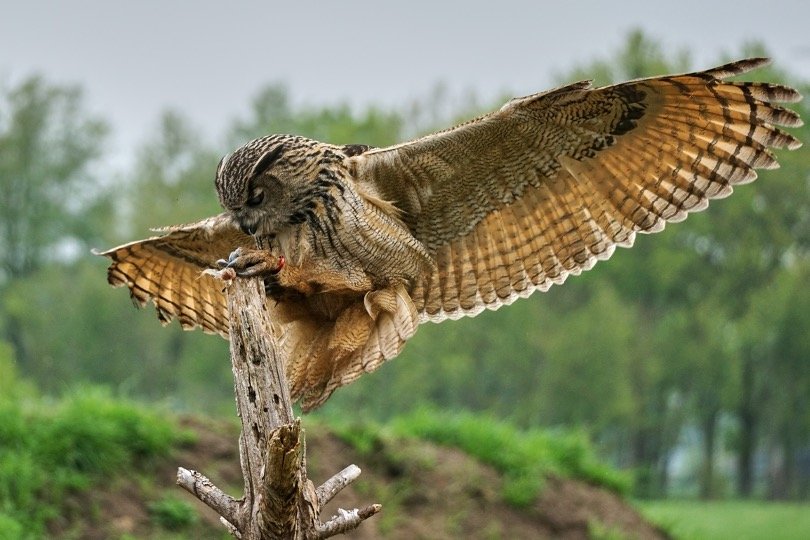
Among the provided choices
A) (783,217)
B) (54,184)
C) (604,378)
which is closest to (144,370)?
(54,184)

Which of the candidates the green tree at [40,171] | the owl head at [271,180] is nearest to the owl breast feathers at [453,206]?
the owl head at [271,180]

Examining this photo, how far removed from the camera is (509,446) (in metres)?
13.4

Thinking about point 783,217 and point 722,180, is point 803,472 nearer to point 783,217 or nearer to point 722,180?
point 783,217

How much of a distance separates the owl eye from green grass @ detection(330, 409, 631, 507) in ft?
22.0

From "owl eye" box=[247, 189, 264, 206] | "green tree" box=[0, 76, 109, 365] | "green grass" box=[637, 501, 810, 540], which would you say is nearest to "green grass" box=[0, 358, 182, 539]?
"owl eye" box=[247, 189, 264, 206]

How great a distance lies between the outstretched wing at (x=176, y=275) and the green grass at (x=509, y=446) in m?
5.38

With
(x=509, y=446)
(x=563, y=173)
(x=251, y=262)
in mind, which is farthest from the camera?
(x=509, y=446)

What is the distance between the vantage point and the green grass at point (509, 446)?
1256cm

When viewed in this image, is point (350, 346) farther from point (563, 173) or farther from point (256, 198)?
point (563, 173)

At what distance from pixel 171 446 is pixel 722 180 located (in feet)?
21.9

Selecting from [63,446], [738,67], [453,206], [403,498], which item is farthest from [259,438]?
[403,498]

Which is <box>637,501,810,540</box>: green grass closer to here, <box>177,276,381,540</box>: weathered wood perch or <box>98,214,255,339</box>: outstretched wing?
<box>98,214,255,339</box>: outstretched wing

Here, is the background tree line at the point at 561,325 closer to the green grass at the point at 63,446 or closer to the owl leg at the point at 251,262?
the green grass at the point at 63,446

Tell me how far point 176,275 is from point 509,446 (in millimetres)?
7207
